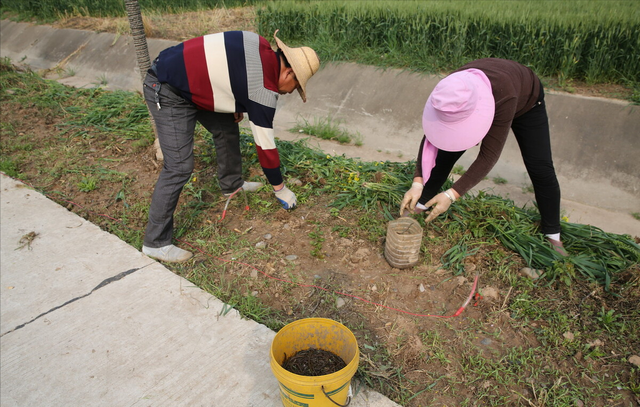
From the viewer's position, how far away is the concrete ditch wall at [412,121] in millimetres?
4254

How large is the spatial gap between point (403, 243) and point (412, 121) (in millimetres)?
3096

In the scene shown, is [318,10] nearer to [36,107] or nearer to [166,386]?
[36,107]

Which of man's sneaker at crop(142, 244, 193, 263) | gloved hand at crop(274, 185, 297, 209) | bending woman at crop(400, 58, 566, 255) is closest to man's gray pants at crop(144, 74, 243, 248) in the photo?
man's sneaker at crop(142, 244, 193, 263)

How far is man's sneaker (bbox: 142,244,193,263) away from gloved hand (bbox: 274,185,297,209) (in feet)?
2.60

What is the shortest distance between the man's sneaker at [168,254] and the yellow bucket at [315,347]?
128 centimetres

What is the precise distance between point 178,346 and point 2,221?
7.03 feet

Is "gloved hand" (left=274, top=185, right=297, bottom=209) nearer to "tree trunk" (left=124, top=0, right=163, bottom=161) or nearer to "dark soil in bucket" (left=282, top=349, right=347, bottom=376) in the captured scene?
"dark soil in bucket" (left=282, top=349, right=347, bottom=376)

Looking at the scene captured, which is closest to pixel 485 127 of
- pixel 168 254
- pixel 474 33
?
pixel 168 254

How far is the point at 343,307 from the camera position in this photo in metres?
2.50

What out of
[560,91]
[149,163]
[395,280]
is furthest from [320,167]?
[560,91]

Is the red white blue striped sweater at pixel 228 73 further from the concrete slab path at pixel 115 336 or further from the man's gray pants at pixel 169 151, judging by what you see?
the concrete slab path at pixel 115 336

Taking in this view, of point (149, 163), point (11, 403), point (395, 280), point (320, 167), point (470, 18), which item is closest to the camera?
point (11, 403)

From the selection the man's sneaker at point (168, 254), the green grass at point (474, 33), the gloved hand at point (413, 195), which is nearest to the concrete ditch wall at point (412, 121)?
the green grass at point (474, 33)

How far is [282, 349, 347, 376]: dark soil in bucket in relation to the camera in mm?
1883
